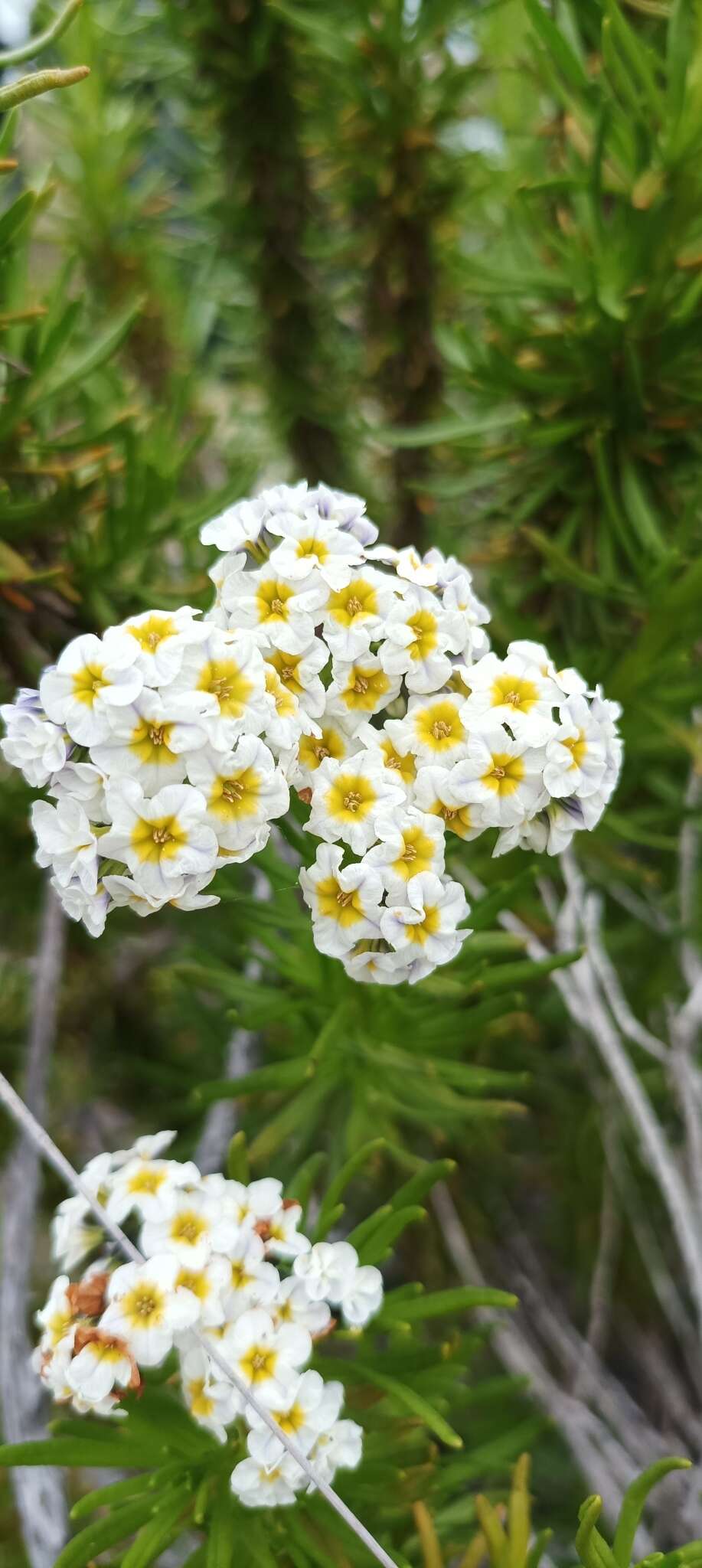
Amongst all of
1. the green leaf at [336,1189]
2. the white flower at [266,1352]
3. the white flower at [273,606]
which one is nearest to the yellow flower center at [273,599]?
the white flower at [273,606]

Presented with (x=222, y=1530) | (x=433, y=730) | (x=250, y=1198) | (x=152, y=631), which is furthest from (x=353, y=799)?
(x=222, y=1530)

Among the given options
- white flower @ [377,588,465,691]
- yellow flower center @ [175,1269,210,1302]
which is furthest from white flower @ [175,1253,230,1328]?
white flower @ [377,588,465,691]

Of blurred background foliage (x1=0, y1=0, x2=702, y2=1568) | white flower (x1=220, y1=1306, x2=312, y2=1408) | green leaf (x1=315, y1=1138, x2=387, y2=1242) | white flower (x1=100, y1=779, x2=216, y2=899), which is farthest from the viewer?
blurred background foliage (x1=0, y1=0, x2=702, y2=1568)

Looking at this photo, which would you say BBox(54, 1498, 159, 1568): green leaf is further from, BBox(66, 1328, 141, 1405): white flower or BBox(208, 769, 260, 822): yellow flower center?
BBox(208, 769, 260, 822): yellow flower center

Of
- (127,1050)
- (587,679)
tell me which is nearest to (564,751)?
(587,679)

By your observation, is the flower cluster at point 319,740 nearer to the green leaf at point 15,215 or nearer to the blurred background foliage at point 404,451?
the blurred background foliage at point 404,451

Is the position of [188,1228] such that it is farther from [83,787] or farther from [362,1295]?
[83,787]

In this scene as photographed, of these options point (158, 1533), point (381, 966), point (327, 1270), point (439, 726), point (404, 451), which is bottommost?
point (158, 1533)
